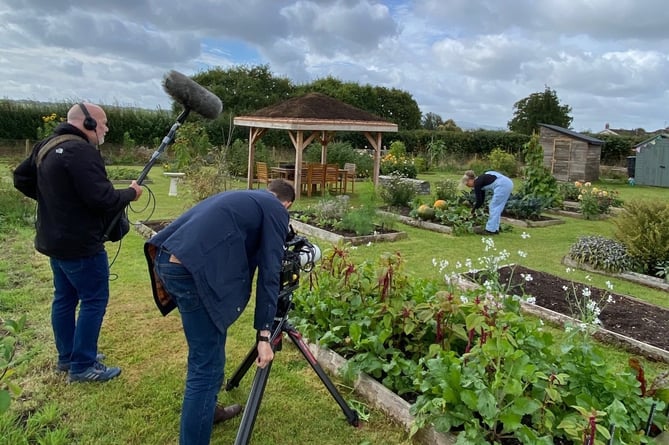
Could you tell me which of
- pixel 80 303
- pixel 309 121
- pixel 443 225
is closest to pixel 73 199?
pixel 80 303

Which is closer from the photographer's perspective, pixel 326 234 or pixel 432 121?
pixel 326 234

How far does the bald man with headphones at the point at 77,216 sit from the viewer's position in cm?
310

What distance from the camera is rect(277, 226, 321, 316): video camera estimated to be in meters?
2.80

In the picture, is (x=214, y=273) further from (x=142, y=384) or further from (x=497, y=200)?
(x=497, y=200)

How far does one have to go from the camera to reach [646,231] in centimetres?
689

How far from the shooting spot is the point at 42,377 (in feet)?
11.5

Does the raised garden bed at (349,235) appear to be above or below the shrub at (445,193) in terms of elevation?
below

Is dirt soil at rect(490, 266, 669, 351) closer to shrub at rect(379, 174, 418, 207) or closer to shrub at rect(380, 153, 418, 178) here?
shrub at rect(379, 174, 418, 207)

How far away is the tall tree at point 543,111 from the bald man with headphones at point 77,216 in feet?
137

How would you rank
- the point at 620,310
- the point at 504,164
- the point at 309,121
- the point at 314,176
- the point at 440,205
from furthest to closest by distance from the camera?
1. the point at 504,164
2. the point at 314,176
3. the point at 309,121
4. the point at 440,205
5. the point at 620,310

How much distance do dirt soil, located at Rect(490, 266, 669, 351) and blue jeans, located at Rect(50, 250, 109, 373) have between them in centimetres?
403

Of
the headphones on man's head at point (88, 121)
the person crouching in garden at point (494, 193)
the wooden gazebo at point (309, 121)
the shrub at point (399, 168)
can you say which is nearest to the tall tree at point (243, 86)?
the shrub at point (399, 168)

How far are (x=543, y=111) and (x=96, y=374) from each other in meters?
43.8

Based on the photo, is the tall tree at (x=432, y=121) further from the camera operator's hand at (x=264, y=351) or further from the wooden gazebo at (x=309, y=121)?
the camera operator's hand at (x=264, y=351)
